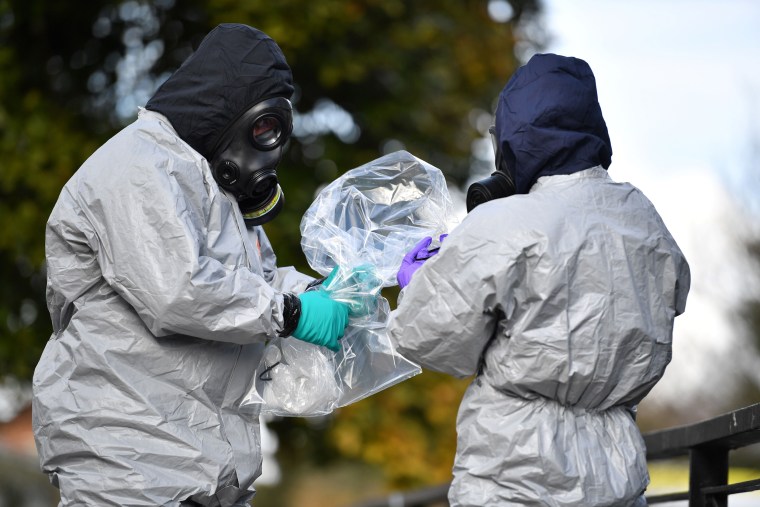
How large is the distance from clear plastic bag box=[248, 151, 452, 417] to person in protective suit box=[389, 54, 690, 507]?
63 cm

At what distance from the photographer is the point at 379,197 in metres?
3.51

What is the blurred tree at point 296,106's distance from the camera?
7750 mm

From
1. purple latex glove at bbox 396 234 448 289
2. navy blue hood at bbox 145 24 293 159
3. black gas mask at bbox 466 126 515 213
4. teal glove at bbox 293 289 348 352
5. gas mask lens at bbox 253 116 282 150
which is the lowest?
teal glove at bbox 293 289 348 352

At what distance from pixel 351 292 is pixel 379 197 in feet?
1.17

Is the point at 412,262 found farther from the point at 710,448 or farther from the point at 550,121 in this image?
the point at 710,448

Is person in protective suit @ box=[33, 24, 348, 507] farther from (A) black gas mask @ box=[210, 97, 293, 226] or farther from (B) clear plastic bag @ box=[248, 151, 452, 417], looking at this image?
(B) clear plastic bag @ box=[248, 151, 452, 417]

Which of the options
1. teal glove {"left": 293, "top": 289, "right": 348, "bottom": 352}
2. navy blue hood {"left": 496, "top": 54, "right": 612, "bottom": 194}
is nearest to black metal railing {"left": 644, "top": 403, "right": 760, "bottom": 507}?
navy blue hood {"left": 496, "top": 54, "right": 612, "bottom": 194}

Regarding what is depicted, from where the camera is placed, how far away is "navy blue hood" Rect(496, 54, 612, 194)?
2.72m

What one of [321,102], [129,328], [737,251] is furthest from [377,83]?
[737,251]

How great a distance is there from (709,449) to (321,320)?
1.22 meters

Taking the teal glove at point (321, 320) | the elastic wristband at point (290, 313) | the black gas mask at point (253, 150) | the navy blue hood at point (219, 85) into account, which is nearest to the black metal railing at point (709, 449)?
the teal glove at point (321, 320)

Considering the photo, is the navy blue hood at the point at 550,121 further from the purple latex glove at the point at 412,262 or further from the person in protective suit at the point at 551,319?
the purple latex glove at the point at 412,262

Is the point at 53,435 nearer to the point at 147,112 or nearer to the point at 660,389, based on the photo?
the point at 147,112

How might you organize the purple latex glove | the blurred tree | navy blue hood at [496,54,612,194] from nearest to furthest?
navy blue hood at [496,54,612,194], the purple latex glove, the blurred tree
